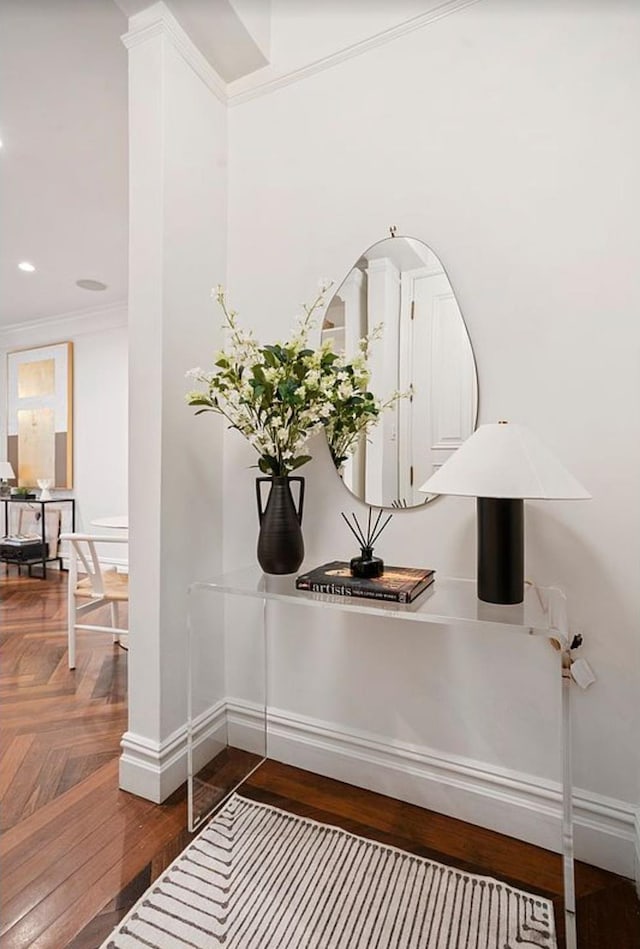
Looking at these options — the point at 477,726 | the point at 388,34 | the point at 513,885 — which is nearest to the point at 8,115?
the point at 388,34

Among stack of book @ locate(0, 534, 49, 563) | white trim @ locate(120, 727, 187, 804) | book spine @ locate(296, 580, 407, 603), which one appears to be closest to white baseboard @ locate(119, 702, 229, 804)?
white trim @ locate(120, 727, 187, 804)

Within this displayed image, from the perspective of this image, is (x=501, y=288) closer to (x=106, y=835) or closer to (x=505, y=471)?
(x=505, y=471)

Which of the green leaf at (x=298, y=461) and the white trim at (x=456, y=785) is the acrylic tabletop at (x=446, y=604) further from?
the white trim at (x=456, y=785)

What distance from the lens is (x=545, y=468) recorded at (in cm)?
112

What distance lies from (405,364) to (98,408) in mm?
4140

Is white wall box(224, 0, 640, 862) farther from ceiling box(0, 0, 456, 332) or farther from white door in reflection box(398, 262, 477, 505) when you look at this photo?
ceiling box(0, 0, 456, 332)

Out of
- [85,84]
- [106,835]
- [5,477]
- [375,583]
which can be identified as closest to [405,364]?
[375,583]

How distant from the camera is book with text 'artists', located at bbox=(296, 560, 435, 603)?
4.12ft

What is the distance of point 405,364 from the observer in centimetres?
158

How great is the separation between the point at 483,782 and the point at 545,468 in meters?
1.00

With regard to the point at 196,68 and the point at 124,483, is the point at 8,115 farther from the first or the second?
the point at 124,483

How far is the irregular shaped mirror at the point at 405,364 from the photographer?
1.50 meters

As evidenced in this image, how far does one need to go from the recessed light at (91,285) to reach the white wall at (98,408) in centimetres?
35

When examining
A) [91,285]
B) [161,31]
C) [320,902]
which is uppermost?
[91,285]
